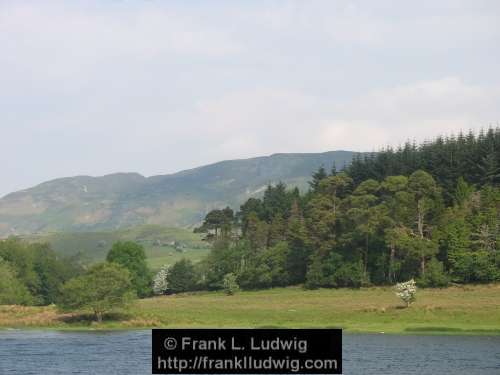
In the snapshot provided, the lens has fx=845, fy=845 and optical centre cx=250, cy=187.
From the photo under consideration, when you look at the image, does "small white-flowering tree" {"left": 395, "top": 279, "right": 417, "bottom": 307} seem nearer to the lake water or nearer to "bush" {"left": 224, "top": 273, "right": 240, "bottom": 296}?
the lake water

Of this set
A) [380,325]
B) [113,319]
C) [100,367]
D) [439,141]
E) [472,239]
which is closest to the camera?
[100,367]

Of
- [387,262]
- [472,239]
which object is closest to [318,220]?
[387,262]

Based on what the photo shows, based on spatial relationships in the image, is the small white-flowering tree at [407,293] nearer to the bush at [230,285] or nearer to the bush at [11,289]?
the bush at [230,285]

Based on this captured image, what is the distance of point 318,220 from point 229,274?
1989 cm

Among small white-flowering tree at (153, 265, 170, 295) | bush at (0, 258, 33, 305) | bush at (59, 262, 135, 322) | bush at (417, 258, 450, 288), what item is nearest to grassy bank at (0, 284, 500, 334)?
bush at (59, 262, 135, 322)

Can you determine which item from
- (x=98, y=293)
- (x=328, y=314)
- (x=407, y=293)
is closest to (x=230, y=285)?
(x=98, y=293)

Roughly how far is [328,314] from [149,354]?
3758 cm

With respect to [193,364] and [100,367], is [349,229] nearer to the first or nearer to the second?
[100,367]

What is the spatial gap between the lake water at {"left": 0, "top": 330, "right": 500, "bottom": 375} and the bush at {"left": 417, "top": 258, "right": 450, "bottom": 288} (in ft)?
123

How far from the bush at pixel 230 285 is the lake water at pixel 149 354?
55.4 m

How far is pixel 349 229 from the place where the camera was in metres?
149

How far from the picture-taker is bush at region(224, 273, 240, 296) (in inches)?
6063

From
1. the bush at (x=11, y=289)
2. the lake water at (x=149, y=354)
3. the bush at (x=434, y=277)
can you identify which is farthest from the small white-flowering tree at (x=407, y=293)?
the bush at (x=11, y=289)

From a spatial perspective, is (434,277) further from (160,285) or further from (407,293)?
(160,285)
